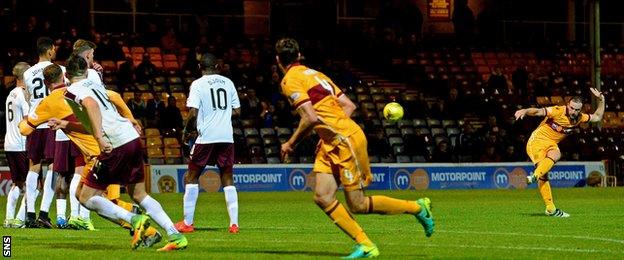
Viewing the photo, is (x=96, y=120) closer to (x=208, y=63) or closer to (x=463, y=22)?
(x=208, y=63)

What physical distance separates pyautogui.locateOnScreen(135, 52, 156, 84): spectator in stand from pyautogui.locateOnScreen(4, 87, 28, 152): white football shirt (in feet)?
49.4

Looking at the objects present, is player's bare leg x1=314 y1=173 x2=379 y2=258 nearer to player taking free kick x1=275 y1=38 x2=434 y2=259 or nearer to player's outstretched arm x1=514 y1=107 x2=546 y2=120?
player taking free kick x1=275 y1=38 x2=434 y2=259

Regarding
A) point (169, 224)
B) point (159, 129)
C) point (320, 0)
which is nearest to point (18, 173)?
point (169, 224)

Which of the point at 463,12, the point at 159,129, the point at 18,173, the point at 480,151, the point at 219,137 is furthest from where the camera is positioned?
the point at 463,12

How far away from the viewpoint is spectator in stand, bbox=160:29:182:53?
36.8 metres

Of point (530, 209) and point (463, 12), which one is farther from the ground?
point (463, 12)

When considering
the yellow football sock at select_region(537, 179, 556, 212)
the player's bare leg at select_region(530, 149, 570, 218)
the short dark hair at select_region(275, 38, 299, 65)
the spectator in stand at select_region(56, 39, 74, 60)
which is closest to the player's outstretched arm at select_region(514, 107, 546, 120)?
the player's bare leg at select_region(530, 149, 570, 218)

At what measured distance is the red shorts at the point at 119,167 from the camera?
13.2 meters

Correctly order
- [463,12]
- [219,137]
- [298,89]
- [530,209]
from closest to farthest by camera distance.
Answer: [298,89], [219,137], [530,209], [463,12]

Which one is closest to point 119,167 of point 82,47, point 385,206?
point 385,206

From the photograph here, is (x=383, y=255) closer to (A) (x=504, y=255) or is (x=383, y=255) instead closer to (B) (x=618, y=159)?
(A) (x=504, y=255)

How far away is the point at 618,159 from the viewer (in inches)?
1454

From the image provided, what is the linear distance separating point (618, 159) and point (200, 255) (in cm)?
2593

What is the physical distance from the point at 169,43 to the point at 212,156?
66.4 feet
